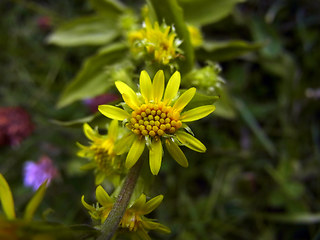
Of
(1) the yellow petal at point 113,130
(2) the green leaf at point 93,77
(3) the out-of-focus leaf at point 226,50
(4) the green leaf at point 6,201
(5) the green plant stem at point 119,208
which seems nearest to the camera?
(4) the green leaf at point 6,201

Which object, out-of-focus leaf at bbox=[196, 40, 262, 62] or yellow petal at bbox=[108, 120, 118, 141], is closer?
yellow petal at bbox=[108, 120, 118, 141]

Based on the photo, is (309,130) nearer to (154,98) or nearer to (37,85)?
(154,98)

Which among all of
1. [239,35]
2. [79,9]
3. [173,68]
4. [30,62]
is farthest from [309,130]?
[30,62]

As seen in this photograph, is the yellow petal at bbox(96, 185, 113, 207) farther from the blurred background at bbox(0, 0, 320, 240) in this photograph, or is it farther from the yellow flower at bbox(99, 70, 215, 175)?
the blurred background at bbox(0, 0, 320, 240)

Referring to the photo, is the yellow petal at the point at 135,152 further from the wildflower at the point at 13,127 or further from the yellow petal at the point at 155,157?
the wildflower at the point at 13,127

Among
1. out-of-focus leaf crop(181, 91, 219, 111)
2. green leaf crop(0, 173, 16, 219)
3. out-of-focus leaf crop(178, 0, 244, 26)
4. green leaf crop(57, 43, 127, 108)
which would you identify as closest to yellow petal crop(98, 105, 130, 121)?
out-of-focus leaf crop(181, 91, 219, 111)

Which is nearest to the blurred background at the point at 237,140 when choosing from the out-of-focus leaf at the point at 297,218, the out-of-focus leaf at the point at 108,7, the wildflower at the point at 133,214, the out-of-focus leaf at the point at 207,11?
the out-of-focus leaf at the point at 297,218
